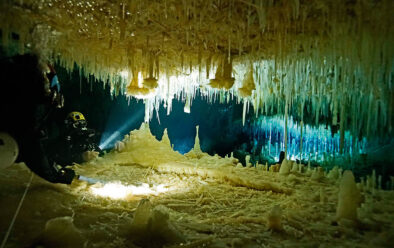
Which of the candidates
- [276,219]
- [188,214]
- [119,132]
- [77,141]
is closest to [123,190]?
[188,214]

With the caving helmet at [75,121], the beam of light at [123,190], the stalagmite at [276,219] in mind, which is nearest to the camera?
the stalagmite at [276,219]

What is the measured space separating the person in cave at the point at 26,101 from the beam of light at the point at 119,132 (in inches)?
735

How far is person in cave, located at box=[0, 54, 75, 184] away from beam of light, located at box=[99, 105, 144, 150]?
61.2 ft

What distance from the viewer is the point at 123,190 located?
551cm

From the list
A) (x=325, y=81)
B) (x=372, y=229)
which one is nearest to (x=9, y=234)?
(x=372, y=229)

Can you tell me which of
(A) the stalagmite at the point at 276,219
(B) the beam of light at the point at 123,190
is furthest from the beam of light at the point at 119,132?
(A) the stalagmite at the point at 276,219

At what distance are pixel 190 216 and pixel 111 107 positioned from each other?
19516 millimetres

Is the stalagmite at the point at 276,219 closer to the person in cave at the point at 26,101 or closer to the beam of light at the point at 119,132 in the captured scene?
the person in cave at the point at 26,101

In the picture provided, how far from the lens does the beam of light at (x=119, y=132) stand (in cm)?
2260

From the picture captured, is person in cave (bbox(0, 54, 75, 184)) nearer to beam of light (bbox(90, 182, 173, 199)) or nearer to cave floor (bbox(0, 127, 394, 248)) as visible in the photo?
cave floor (bbox(0, 127, 394, 248))

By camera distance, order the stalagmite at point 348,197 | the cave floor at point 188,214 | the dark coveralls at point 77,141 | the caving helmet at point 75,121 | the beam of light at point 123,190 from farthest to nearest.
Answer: the caving helmet at point 75,121 < the dark coveralls at point 77,141 < the beam of light at point 123,190 < the stalagmite at point 348,197 < the cave floor at point 188,214

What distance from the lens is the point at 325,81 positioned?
22.9ft

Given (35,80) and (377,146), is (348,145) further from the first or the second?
(35,80)

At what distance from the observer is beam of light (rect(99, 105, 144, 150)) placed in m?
22.6
